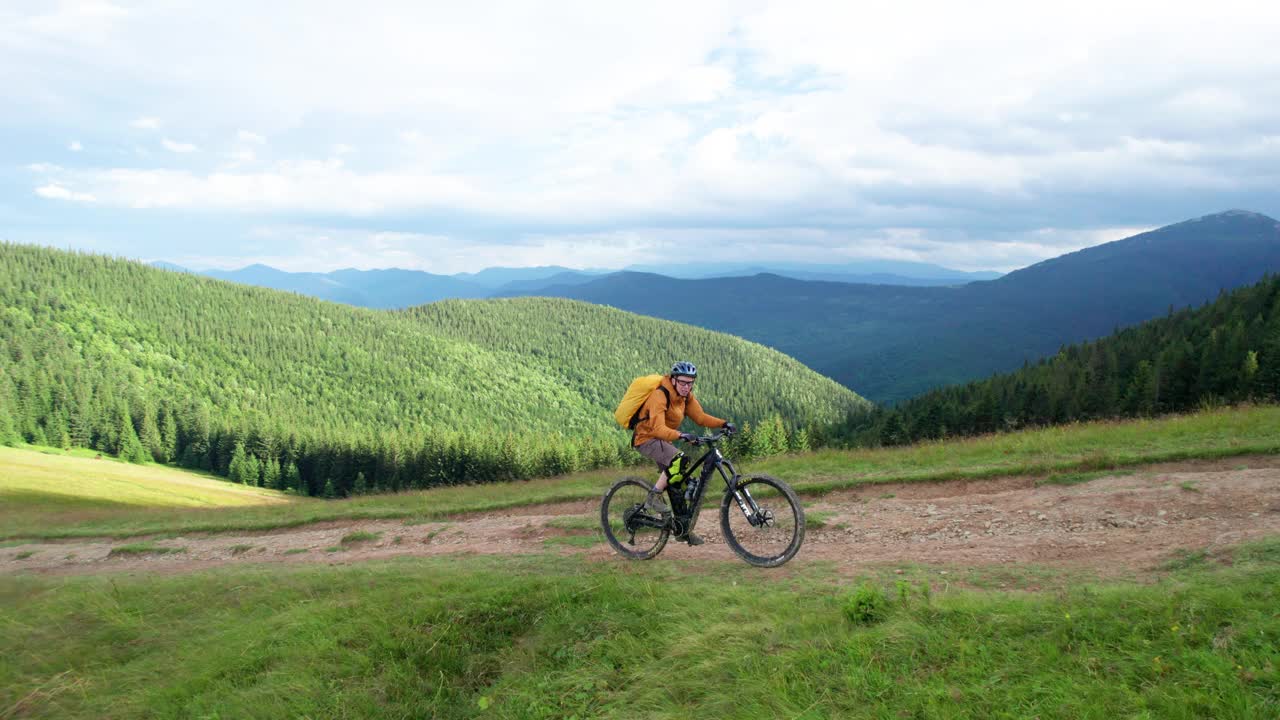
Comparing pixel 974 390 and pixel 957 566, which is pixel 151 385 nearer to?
pixel 974 390

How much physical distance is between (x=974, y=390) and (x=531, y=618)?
264 ft

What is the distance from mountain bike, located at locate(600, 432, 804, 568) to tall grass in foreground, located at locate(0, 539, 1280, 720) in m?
0.56

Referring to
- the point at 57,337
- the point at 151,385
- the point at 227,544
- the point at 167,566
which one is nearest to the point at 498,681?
the point at 167,566

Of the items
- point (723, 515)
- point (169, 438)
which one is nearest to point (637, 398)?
point (723, 515)

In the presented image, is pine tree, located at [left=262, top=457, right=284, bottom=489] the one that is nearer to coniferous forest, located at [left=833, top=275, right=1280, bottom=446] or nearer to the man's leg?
coniferous forest, located at [left=833, top=275, right=1280, bottom=446]

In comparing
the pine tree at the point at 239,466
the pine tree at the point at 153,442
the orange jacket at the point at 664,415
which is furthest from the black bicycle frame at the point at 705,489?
the pine tree at the point at 153,442

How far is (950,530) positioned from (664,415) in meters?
5.18

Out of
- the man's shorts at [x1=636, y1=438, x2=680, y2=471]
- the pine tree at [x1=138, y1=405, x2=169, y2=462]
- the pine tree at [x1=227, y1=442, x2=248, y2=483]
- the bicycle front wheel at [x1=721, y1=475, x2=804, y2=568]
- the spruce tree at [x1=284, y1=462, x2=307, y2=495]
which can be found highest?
the man's shorts at [x1=636, y1=438, x2=680, y2=471]

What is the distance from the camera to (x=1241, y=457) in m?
12.3

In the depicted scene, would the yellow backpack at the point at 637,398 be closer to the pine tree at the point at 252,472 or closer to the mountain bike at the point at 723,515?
the mountain bike at the point at 723,515

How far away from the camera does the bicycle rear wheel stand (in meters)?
9.84

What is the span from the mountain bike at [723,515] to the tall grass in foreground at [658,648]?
0.56m

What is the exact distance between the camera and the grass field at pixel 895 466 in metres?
13.2

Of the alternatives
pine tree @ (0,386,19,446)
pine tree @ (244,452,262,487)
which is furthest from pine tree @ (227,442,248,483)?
pine tree @ (0,386,19,446)
